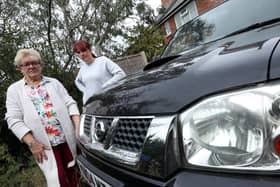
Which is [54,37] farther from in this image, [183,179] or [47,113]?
[183,179]

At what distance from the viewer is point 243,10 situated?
2.43 metres

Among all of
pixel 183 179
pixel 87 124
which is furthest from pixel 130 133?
pixel 87 124

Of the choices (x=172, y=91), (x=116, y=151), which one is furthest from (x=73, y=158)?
(x=172, y=91)

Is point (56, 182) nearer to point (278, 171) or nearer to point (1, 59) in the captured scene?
point (278, 171)

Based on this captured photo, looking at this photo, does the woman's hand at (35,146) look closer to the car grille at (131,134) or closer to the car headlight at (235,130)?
the car grille at (131,134)

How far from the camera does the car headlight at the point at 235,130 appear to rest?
0.84 meters

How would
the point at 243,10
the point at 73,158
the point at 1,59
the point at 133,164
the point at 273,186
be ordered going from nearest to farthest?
the point at 273,186
the point at 133,164
the point at 243,10
the point at 73,158
the point at 1,59

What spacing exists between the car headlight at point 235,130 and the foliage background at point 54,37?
12.8 feet

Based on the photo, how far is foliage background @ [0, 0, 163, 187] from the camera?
566cm

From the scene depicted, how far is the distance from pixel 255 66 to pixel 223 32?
146 cm

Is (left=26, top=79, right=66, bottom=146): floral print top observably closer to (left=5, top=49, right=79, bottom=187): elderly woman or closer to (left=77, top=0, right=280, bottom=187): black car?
(left=5, top=49, right=79, bottom=187): elderly woman

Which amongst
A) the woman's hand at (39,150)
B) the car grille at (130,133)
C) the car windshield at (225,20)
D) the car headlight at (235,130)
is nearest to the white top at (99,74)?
the car windshield at (225,20)

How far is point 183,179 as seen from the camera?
95cm

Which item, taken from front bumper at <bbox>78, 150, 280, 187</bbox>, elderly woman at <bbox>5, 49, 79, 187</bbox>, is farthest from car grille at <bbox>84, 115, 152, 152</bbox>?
elderly woman at <bbox>5, 49, 79, 187</bbox>
